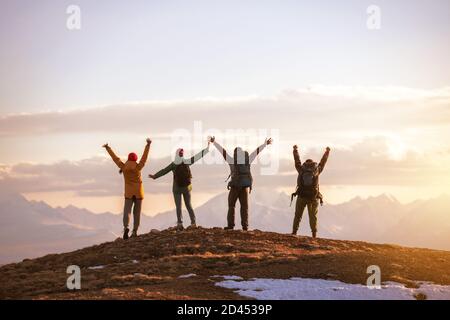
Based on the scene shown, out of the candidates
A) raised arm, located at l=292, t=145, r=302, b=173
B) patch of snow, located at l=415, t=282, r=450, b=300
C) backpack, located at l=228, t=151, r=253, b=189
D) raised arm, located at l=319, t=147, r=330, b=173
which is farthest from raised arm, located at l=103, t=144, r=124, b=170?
patch of snow, located at l=415, t=282, r=450, b=300

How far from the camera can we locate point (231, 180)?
34.5 metres

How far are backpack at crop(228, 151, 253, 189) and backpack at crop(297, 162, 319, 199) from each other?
2489 mm

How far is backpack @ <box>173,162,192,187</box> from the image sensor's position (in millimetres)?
33406

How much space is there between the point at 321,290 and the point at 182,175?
36.7ft

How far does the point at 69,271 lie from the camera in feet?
93.4

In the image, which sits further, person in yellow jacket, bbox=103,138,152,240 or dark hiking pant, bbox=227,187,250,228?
dark hiking pant, bbox=227,187,250,228

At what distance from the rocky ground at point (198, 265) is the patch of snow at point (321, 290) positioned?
628 mm

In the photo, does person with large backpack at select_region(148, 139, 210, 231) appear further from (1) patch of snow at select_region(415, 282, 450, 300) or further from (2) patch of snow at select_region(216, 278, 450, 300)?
Result: (1) patch of snow at select_region(415, 282, 450, 300)

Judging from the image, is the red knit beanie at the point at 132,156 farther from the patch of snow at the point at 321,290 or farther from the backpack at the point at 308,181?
the patch of snow at the point at 321,290

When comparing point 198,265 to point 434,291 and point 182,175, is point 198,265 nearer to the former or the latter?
point 182,175
